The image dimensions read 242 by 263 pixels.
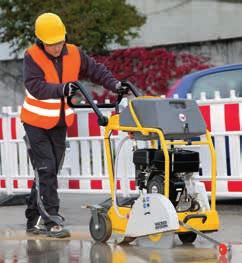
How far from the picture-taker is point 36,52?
8.62 m

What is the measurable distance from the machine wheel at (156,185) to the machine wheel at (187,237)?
55cm

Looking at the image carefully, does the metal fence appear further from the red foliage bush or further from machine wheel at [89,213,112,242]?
the red foliage bush

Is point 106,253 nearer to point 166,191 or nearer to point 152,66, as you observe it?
point 166,191

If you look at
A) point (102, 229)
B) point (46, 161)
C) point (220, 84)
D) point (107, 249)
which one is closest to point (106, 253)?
point (107, 249)

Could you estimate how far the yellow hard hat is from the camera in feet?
27.8

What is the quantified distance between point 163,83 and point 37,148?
1327cm

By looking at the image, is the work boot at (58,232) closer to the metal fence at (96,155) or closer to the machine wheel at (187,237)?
the machine wheel at (187,237)

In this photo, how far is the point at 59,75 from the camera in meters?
8.70

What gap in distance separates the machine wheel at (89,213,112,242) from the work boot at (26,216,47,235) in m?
0.75

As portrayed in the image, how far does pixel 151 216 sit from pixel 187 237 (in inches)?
24.9

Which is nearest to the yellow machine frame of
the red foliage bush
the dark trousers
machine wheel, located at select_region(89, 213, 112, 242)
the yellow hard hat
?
machine wheel, located at select_region(89, 213, 112, 242)

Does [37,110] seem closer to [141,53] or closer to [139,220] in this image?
[139,220]

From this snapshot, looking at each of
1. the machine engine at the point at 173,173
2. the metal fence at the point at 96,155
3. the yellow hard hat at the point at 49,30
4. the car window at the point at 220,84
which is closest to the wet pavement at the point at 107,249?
the machine engine at the point at 173,173

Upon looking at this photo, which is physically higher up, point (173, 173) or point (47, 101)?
point (47, 101)
